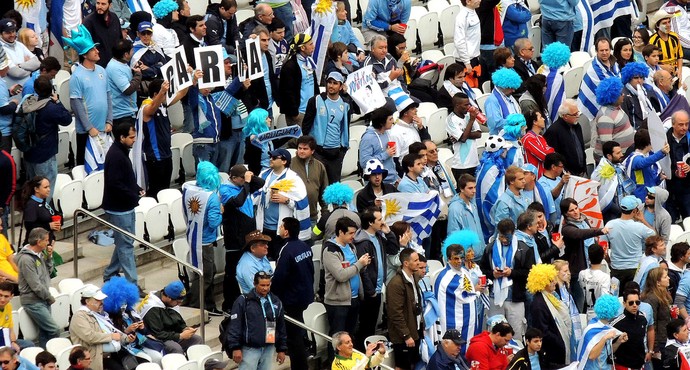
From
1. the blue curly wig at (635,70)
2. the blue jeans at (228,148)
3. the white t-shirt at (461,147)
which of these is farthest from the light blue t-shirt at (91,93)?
the blue curly wig at (635,70)

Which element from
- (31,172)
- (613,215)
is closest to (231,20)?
(31,172)

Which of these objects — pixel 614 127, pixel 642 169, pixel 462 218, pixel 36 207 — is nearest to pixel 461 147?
pixel 462 218

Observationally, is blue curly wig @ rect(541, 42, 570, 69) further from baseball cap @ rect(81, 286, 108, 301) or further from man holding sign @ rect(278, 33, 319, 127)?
baseball cap @ rect(81, 286, 108, 301)

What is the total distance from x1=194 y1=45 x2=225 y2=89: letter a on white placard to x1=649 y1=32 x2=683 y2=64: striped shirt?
6045 millimetres

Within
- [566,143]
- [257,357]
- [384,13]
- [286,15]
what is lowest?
[257,357]

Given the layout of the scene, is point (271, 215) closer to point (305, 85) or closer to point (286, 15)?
point (305, 85)

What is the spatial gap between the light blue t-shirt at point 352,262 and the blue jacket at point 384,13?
16.3 ft

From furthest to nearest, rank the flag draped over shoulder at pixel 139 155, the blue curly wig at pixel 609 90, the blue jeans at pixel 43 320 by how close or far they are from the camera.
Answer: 1. the blue curly wig at pixel 609 90
2. the flag draped over shoulder at pixel 139 155
3. the blue jeans at pixel 43 320

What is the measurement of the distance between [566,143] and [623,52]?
2389 mm

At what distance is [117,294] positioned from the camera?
45.1 ft

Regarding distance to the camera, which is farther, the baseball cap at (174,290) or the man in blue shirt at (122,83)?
the man in blue shirt at (122,83)

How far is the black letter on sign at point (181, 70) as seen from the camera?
15.8m

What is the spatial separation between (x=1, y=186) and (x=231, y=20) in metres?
4.16

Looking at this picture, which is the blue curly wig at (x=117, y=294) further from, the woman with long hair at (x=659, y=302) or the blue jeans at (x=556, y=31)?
the blue jeans at (x=556, y=31)
